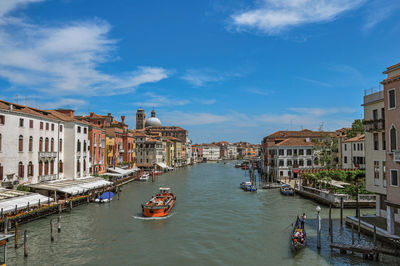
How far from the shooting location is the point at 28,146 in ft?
94.6

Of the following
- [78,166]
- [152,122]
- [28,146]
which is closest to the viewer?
[28,146]

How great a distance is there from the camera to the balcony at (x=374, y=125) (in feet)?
62.9

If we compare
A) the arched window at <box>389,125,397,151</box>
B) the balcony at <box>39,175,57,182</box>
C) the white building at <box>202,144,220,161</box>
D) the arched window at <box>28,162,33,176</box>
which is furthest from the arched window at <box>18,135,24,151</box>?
the white building at <box>202,144,220,161</box>

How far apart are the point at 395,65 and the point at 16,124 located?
30.2 m

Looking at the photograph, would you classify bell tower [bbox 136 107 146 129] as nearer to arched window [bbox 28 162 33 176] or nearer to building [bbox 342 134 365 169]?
building [bbox 342 134 365 169]

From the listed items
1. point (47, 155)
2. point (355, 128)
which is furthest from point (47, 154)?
point (355, 128)

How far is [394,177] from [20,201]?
2496 cm

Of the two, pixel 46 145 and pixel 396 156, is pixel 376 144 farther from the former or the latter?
pixel 46 145

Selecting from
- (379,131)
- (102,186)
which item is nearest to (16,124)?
(102,186)

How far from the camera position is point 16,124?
2745cm

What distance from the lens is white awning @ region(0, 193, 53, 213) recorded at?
68.7 ft

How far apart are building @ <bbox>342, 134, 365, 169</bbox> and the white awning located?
4006cm

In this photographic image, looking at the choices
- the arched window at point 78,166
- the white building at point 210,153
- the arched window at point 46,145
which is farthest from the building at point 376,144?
the white building at point 210,153

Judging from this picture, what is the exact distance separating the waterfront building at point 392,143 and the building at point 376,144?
7.59 feet
